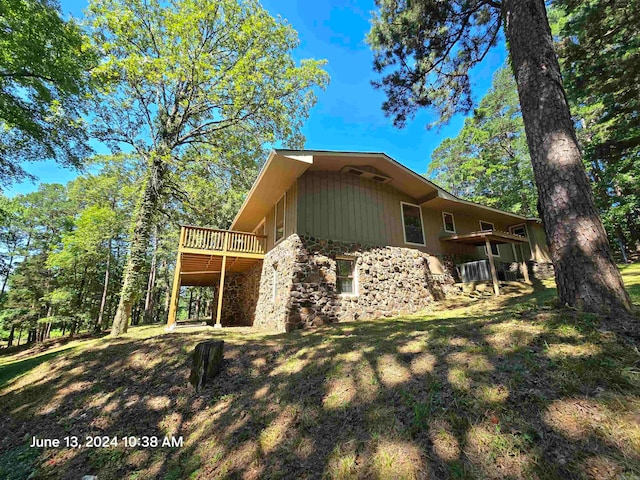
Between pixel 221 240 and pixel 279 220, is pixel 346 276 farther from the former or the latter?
pixel 221 240

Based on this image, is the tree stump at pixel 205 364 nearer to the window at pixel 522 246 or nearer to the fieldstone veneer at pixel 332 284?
the fieldstone veneer at pixel 332 284

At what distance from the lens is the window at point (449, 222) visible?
39.0 ft

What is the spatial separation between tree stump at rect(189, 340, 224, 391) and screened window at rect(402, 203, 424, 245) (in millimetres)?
8030

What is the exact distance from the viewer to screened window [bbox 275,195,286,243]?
30.8ft

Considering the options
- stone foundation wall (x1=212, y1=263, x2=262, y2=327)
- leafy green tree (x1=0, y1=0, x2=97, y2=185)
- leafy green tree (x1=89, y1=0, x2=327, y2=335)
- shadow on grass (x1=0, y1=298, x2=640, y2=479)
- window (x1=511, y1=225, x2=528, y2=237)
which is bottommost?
shadow on grass (x1=0, y1=298, x2=640, y2=479)

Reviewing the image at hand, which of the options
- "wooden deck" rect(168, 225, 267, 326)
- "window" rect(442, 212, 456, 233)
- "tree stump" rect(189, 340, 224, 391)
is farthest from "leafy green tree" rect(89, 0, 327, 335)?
"window" rect(442, 212, 456, 233)

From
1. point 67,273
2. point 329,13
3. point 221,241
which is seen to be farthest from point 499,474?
point 67,273

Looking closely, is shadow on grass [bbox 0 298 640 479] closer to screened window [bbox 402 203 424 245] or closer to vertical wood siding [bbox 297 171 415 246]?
vertical wood siding [bbox 297 171 415 246]

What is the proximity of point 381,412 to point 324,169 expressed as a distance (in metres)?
7.40

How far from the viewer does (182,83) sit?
11.2m

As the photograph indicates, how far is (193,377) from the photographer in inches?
152

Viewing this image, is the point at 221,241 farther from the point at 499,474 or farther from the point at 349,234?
the point at 499,474

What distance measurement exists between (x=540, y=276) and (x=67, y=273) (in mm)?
29219

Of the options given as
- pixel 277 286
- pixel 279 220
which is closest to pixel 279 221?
pixel 279 220
